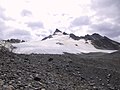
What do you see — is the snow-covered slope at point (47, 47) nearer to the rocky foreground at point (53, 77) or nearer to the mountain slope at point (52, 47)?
the mountain slope at point (52, 47)

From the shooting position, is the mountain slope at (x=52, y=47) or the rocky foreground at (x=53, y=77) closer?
the rocky foreground at (x=53, y=77)

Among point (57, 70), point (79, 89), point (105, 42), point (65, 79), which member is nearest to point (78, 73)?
point (57, 70)

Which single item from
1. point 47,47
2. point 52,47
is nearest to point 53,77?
point 47,47

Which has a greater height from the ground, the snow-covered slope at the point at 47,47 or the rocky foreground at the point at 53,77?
the snow-covered slope at the point at 47,47

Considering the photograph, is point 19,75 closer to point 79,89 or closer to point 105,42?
point 79,89

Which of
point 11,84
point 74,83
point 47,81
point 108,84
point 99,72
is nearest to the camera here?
point 11,84

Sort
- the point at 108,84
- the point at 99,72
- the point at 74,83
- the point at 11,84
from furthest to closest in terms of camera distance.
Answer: the point at 99,72 → the point at 108,84 → the point at 74,83 → the point at 11,84

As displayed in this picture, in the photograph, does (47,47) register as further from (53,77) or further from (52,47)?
(53,77)

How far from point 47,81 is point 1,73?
169 cm

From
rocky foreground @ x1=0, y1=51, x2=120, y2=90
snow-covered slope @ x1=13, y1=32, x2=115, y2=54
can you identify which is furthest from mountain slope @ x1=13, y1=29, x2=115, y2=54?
rocky foreground @ x1=0, y1=51, x2=120, y2=90

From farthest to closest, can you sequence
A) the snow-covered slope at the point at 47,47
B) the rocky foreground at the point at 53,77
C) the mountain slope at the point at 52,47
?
1. the mountain slope at the point at 52,47
2. the snow-covered slope at the point at 47,47
3. the rocky foreground at the point at 53,77

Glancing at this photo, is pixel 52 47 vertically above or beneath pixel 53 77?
above

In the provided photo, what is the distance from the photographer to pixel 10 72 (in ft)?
32.0

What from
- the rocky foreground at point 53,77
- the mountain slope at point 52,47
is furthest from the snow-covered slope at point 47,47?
the rocky foreground at point 53,77
